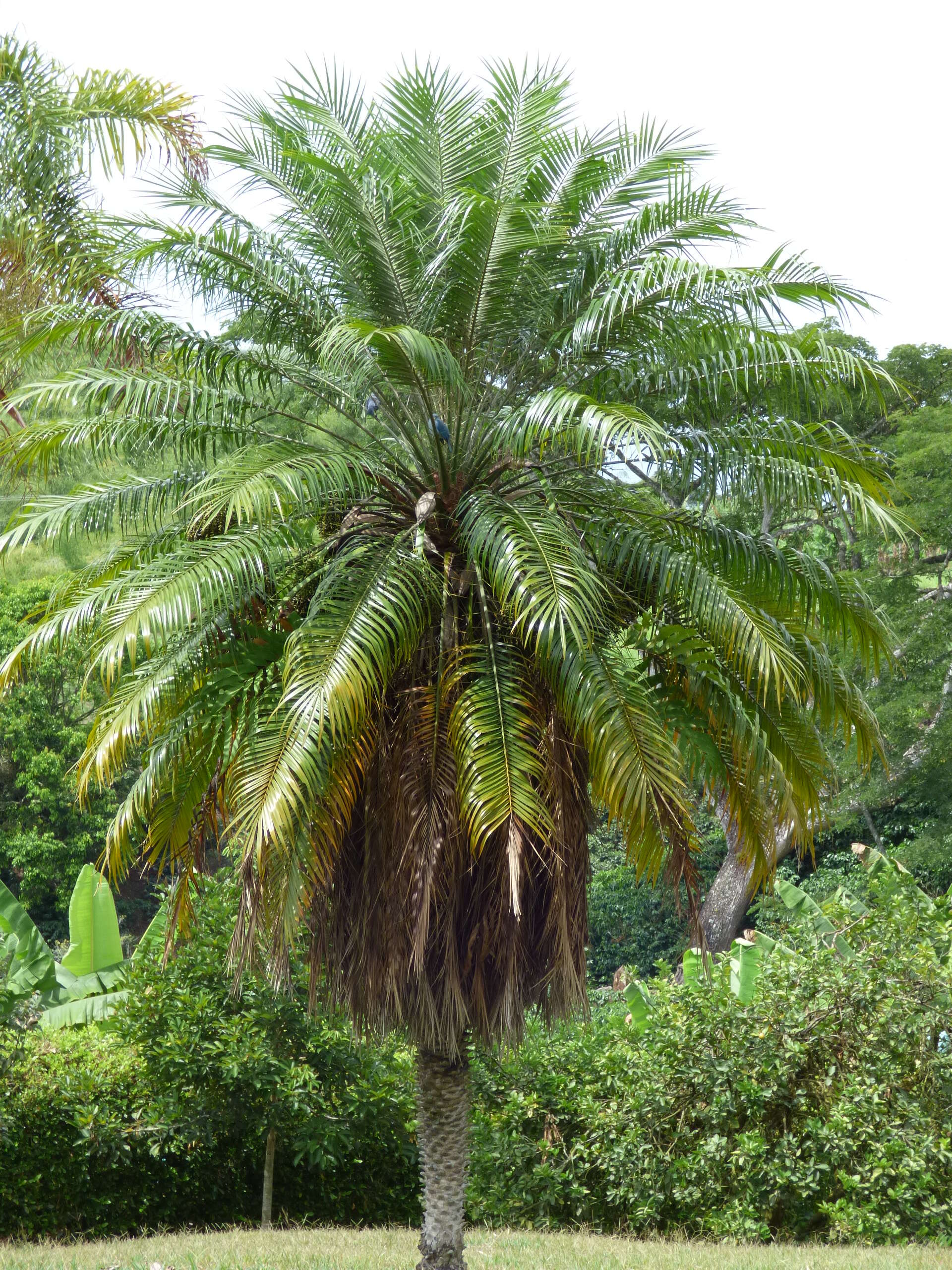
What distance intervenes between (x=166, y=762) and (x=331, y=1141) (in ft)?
16.0

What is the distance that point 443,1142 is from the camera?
6812 mm

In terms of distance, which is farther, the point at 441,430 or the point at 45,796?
the point at 45,796

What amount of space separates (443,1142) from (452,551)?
11.8 feet

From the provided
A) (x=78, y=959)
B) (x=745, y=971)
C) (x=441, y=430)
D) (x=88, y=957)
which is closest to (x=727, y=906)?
(x=745, y=971)

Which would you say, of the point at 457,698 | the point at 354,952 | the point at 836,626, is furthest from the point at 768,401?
the point at 354,952

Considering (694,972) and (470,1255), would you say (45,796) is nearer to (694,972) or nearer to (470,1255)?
(694,972)

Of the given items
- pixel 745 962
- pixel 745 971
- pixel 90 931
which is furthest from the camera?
pixel 90 931

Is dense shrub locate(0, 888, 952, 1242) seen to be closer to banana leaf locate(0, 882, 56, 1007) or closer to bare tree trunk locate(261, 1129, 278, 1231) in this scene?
bare tree trunk locate(261, 1129, 278, 1231)

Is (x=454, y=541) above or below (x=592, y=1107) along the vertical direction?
above

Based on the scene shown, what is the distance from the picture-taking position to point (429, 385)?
6.47m

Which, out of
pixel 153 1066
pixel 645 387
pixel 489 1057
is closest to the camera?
pixel 645 387

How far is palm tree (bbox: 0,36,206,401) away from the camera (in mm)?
10094

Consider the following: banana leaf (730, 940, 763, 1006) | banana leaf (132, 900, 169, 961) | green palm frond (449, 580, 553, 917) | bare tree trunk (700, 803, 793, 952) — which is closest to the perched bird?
green palm frond (449, 580, 553, 917)

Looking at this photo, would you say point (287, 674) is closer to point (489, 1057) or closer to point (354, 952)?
point (354, 952)
